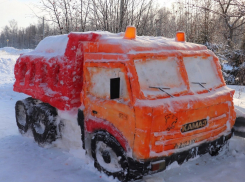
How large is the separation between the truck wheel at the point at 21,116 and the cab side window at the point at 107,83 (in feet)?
8.18

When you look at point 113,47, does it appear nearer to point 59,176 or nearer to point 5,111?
point 59,176

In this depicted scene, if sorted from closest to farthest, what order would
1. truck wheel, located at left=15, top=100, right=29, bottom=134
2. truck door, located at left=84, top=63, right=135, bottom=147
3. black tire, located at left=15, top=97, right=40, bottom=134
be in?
truck door, located at left=84, top=63, right=135, bottom=147 < black tire, located at left=15, top=97, right=40, bottom=134 < truck wheel, located at left=15, top=100, right=29, bottom=134

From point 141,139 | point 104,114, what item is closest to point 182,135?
point 141,139

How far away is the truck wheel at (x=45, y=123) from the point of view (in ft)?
15.5

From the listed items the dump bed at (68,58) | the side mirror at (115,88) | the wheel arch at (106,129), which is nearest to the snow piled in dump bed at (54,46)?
the dump bed at (68,58)

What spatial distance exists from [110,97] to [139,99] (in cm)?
41

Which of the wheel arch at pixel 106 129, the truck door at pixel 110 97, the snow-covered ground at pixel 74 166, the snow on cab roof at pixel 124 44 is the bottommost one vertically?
the snow-covered ground at pixel 74 166

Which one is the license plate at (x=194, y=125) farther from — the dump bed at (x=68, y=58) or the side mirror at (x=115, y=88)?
the dump bed at (x=68, y=58)

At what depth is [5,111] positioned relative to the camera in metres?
7.79

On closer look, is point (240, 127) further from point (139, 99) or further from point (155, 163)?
point (139, 99)

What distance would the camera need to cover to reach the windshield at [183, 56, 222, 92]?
12.2ft

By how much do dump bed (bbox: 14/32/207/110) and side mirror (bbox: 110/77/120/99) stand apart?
1.28ft

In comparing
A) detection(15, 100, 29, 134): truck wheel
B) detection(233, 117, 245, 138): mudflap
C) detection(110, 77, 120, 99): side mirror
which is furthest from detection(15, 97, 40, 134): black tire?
detection(233, 117, 245, 138): mudflap

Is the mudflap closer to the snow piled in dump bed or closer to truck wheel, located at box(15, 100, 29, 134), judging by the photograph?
the snow piled in dump bed
